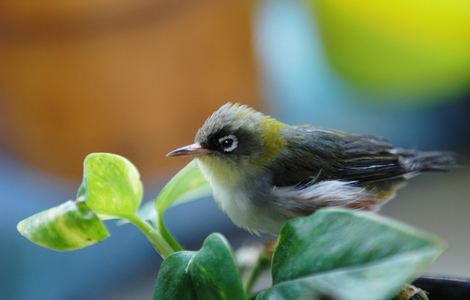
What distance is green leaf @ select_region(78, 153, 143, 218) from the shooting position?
67 centimetres

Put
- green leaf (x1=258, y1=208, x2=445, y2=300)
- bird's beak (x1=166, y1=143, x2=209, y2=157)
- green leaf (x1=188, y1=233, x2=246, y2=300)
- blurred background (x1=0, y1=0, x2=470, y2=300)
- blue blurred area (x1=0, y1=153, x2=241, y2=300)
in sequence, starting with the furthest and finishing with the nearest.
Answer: blurred background (x1=0, y1=0, x2=470, y2=300), blue blurred area (x1=0, y1=153, x2=241, y2=300), bird's beak (x1=166, y1=143, x2=209, y2=157), green leaf (x1=188, y1=233, x2=246, y2=300), green leaf (x1=258, y1=208, x2=445, y2=300)

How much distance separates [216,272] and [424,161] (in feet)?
1.64

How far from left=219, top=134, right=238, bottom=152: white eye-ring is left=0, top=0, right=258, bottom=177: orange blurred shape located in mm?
872

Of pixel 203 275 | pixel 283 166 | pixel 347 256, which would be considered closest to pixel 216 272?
pixel 203 275

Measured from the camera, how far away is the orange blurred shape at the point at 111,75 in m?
1.74

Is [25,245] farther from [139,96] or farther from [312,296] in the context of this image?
[312,296]

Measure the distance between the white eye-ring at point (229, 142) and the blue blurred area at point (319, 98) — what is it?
109cm

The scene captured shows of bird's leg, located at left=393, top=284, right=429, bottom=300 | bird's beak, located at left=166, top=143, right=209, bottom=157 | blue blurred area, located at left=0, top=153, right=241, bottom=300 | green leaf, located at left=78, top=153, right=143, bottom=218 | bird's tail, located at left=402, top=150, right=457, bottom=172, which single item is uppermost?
green leaf, located at left=78, top=153, right=143, bottom=218

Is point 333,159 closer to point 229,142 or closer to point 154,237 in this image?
point 229,142

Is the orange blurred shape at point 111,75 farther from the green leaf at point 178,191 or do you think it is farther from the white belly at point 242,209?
the green leaf at point 178,191

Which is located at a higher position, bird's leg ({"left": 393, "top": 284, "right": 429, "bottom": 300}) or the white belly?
the white belly

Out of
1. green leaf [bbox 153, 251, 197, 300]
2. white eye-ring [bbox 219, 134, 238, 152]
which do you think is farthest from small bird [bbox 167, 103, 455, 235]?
green leaf [bbox 153, 251, 197, 300]

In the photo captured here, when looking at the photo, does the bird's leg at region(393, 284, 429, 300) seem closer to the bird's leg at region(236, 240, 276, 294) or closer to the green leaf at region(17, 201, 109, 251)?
the bird's leg at region(236, 240, 276, 294)

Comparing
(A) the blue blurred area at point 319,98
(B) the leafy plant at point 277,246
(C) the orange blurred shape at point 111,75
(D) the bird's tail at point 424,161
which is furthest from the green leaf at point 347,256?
(A) the blue blurred area at point 319,98
